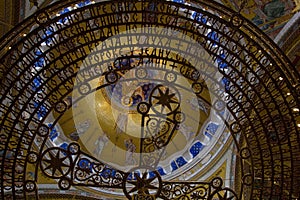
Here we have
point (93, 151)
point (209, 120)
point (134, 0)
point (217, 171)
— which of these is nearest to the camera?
point (134, 0)

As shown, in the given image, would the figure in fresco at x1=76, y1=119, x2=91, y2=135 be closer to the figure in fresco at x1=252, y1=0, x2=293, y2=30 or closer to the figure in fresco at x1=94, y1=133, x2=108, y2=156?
the figure in fresco at x1=94, y1=133, x2=108, y2=156

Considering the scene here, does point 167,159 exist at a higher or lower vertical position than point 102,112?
lower

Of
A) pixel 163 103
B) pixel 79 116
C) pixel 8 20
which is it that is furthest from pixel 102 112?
pixel 163 103

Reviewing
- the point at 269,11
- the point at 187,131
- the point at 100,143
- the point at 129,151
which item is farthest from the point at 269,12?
the point at 100,143

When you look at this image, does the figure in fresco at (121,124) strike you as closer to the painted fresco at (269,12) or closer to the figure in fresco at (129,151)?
the figure in fresco at (129,151)

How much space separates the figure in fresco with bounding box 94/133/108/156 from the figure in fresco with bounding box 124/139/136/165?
25.2 inches

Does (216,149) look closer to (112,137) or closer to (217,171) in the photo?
(217,171)

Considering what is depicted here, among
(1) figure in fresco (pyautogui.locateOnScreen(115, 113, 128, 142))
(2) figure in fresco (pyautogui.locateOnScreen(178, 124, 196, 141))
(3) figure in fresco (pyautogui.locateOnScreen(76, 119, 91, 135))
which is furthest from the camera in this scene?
(1) figure in fresco (pyautogui.locateOnScreen(115, 113, 128, 142))

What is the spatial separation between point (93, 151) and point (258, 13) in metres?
6.21

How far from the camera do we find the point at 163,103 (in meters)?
5.89

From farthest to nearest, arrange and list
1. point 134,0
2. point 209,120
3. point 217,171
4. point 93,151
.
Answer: point 93,151, point 209,120, point 217,171, point 134,0

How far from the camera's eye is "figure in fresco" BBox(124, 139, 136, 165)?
14.2 metres

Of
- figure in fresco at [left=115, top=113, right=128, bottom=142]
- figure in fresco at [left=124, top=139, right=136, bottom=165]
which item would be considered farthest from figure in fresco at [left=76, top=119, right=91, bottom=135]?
figure in fresco at [left=124, top=139, right=136, bottom=165]

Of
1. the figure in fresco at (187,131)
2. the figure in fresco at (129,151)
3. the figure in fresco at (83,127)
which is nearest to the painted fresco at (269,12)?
the figure in fresco at (187,131)
